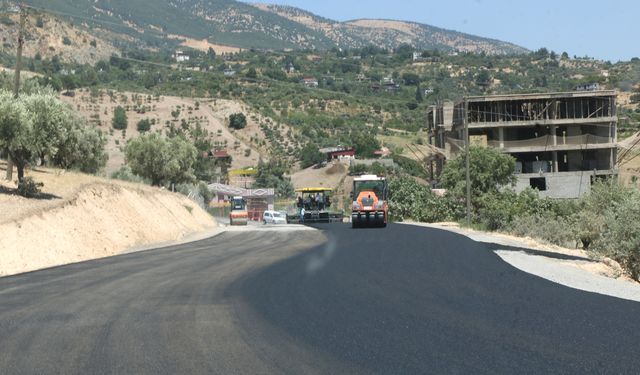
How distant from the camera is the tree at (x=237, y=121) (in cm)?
14100

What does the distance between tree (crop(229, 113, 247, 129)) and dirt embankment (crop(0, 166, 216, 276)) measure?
86.2 metres

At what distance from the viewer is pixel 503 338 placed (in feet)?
31.6

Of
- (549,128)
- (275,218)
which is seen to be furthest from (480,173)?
(549,128)

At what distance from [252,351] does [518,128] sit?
83.2 m

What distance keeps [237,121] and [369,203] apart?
3885 inches

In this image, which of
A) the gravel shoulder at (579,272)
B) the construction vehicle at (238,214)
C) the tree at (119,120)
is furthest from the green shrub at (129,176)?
the gravel shoulder at (579,272)

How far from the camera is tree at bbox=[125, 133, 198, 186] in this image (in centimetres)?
7000

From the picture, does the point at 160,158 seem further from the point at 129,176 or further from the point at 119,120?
the point at 119,120

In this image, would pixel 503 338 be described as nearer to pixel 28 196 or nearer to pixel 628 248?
pixel 628 248

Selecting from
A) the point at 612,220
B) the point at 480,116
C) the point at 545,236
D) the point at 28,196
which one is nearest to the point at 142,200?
the point at 28,196

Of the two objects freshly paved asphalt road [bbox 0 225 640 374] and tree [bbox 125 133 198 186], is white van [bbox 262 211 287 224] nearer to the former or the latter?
tree [bbox 125 133 198 186]

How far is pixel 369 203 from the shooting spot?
44.9 meters

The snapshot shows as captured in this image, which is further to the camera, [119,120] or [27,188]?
[119,120]

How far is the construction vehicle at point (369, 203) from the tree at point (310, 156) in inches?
3071
